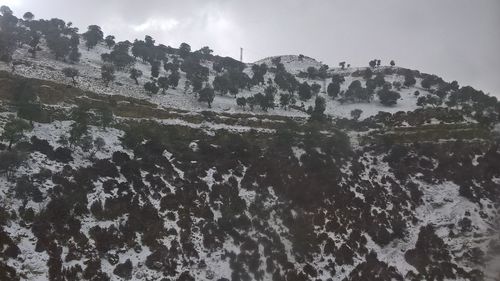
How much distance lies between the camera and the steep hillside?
37.8 metres

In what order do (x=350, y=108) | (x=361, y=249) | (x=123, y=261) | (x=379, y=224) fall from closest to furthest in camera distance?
1. (x=123, y=261)
2. (x=361, y=249)
3. (x=379, y=224)
4. (x=350, y=108)

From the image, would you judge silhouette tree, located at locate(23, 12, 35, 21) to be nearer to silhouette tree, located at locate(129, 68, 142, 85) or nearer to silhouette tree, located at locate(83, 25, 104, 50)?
silhouette tree, located at locate(83, 25, 104, 50)

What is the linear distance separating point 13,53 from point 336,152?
54.5 metres

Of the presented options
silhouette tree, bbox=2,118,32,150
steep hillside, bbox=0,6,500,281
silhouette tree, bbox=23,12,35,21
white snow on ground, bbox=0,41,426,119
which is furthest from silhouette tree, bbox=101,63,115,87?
silhouette tree, bbox=23,12,35,21

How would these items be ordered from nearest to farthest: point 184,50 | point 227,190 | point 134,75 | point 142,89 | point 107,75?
1. point 227,190
2. point 107,75
3. point 142,89
4. point 134,75
5. point 184,50

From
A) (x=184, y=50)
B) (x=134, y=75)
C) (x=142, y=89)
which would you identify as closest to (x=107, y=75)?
(x=142, y=89)

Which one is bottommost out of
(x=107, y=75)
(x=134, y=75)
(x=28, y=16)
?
(x=107, y=75)

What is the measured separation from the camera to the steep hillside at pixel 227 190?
37781 millimetres

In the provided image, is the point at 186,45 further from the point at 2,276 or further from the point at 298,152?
the point at 2,276

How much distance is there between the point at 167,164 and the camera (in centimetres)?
5209

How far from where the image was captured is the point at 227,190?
50.9 m

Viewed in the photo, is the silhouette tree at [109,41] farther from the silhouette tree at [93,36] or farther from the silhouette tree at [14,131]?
the silhouette tree at [14,131]

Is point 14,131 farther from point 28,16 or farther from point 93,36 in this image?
point 28,16

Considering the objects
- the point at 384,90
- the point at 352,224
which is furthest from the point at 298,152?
the point at 384,90
